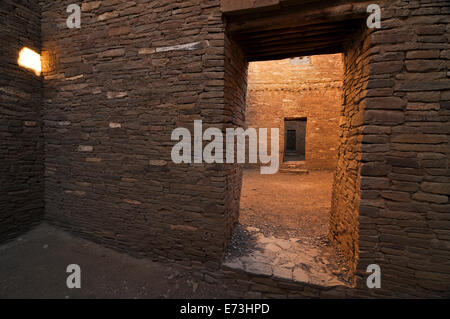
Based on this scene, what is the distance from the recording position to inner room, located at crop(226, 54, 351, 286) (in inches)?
115

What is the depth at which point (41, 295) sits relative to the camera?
2623 millimetres

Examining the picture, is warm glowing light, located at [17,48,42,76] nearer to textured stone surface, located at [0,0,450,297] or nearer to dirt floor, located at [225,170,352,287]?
textured stone surface, located at [0,0,450,297]

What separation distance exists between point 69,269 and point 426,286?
4.87m

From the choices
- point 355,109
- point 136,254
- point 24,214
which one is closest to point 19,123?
point 24,214

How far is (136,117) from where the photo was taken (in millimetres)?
3119

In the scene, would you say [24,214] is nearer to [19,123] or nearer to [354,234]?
[19,123]

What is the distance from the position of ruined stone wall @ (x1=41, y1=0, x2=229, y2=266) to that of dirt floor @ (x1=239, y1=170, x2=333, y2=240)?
1.70m

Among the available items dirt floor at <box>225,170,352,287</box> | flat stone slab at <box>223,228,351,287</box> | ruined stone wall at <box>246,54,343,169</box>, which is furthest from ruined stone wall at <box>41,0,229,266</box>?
ruined stone wall at <box>246,54,343,169</box>

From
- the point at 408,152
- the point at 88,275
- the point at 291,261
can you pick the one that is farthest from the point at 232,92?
the point at 88,275

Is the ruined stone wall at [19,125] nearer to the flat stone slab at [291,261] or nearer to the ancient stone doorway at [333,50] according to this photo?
the ancient stone doorway at [333,50]

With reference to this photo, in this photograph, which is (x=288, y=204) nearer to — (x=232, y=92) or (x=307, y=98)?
(x=232, y=92)

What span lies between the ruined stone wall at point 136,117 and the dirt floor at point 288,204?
1.70m

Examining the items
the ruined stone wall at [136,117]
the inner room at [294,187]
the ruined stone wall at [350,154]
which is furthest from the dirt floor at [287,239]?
the ruined stone wall at [136,117]

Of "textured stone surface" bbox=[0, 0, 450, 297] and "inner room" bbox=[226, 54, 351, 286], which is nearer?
"textured stone surface" bbox=[0, 0, 450, 297]
